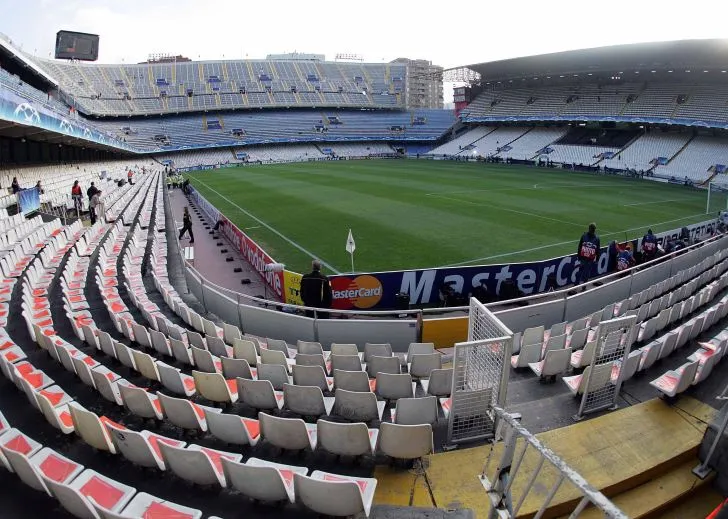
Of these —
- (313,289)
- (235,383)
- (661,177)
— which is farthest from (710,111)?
(235,383)

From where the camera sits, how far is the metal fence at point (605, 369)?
5.62 meters

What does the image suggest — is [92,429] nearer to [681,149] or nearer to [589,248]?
[589,248]

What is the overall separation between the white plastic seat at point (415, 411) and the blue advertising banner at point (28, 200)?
19664 millimetres

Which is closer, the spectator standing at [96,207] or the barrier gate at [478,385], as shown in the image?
the barrier gate at [478,385]

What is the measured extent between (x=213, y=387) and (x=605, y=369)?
16.5ft

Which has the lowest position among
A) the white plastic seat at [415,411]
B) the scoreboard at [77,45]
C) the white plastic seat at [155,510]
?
the white plastic seat at [155,510]

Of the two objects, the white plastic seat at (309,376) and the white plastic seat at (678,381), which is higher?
the white plastic seat at (678,381)

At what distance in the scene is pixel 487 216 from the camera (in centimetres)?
2539

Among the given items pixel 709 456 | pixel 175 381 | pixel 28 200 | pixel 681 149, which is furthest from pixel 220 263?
pixel 681 149

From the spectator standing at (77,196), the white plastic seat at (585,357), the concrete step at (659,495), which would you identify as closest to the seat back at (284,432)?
the concrete step at (659,495)

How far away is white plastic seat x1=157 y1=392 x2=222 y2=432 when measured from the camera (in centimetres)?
516

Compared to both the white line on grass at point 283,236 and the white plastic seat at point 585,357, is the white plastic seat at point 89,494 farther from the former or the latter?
the white line on grass at point 283,236

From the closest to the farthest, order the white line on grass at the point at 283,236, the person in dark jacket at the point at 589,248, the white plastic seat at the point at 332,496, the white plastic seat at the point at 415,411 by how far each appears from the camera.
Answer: the white plastic seat at the point at 332,496
the white plastic seat at the point at 415,411
the person in dark jacket at the point at 589,248
the white line on grass at the point at 283,236

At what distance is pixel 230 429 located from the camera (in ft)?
16.5
